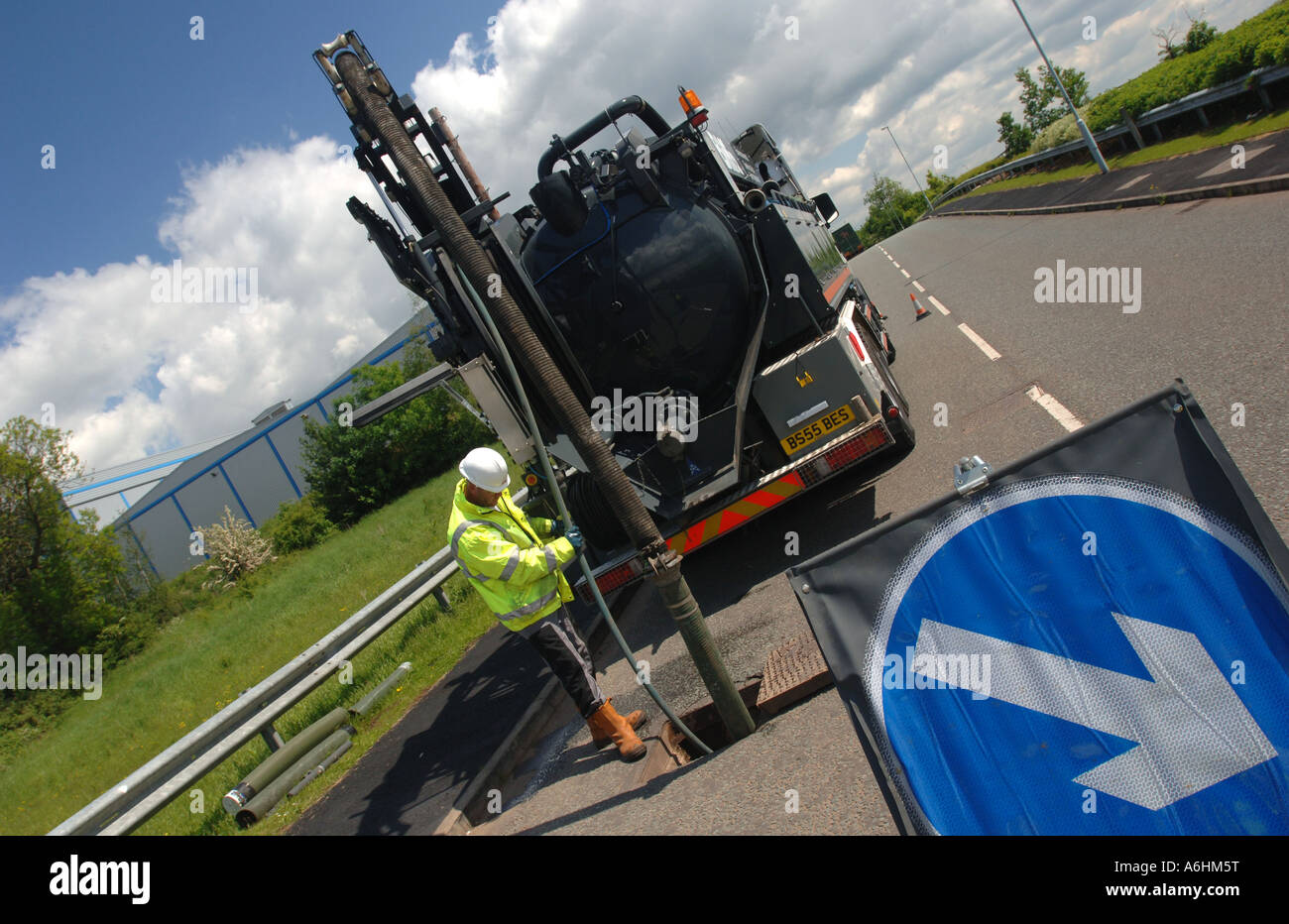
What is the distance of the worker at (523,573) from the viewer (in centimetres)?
480

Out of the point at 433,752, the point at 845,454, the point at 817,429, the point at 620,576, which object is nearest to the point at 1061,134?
the point at 817,429

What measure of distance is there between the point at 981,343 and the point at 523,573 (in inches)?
314

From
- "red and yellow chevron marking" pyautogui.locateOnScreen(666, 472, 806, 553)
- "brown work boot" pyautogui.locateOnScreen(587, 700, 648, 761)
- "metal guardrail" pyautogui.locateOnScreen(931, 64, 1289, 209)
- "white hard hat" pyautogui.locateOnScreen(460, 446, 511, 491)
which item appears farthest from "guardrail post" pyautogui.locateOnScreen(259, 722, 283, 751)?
"metal guardrail" pyautogui.locateOnScreen(931, 64, 1289, 209)

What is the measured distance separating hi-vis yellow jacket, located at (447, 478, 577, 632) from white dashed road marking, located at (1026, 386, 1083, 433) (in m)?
3.81

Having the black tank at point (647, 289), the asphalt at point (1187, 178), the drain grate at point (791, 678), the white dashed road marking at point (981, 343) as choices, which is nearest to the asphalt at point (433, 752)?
the drain grate at point (791, 678)

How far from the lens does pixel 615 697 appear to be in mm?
5949

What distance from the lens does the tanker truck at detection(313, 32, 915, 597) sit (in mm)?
6176

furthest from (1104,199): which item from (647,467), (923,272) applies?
(647,467)

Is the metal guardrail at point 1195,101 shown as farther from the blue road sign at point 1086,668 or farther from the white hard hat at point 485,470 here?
the blue road sign at point 1086,668

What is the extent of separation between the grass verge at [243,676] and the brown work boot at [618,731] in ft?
9.10

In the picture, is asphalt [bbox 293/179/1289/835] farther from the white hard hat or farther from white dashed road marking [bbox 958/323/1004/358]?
the white hard hat

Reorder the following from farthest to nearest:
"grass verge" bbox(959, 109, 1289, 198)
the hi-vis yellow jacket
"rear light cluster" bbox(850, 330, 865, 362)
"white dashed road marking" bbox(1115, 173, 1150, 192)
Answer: "white dashed road marking" bbox(1115, 173, 1150, 192) < "grass verge" bbox(959, 109, 1289, 198) < "rear light cluster" bbox(850, 330, 865, 362) < the hi-vis yellow jacket

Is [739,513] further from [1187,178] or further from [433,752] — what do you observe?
[1187,178]

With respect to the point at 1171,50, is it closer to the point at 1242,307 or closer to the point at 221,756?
the point at 1242,307
